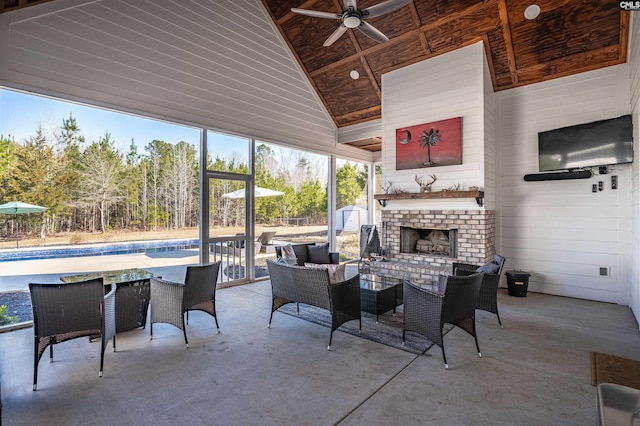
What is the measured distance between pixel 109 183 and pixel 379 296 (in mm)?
4389

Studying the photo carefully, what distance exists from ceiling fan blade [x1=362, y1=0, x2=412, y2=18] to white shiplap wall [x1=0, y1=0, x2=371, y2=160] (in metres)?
3.06

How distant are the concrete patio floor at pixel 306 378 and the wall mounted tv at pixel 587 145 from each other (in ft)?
8.48

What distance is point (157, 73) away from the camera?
16.6 feet

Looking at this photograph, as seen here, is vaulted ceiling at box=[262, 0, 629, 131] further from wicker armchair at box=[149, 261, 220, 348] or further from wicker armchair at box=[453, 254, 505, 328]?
wicker armchair at box=[149, 261, 220, 348]

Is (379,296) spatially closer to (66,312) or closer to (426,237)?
(426,237)

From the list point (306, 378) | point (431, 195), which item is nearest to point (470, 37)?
point (431, 195)

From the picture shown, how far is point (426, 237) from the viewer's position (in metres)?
6.65

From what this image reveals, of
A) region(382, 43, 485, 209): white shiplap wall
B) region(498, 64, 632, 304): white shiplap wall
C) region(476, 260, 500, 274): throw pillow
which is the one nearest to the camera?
region(476, 260, 500, 274): throw pillow

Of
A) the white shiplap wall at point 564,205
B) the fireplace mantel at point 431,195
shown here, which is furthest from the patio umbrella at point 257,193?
the white shiplap wall at point 564,205

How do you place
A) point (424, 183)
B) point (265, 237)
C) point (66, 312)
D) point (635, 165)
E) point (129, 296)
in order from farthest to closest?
1. point (265, 237)
2. point (424, 183)
3. point (635, 165)
4. point (129, 296)
5. point (66, 312)

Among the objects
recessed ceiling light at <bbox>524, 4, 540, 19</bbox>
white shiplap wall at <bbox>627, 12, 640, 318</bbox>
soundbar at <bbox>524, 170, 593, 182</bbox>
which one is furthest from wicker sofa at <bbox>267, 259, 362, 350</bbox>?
recessed ceiling light at <bbox>524, 4, 540, 19</bbox>

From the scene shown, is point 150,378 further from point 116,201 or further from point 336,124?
point 336,124

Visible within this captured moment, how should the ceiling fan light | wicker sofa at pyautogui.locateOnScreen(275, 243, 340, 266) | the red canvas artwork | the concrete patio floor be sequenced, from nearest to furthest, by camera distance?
the concrete patio floor, the ceiling fan light, the red canvas artwork, wicker sofa at pyautogui.locateOnScreen(275, 243, 340, 266)

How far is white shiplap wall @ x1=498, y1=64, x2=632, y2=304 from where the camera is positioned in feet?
16.7
